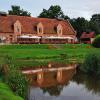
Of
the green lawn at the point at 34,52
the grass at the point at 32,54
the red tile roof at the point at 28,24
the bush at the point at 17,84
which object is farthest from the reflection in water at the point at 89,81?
the red tile roof at the point at 28,24

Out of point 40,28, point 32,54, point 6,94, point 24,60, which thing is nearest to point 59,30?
point 40,28

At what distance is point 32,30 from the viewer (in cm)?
9319

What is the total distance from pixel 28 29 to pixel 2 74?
62.5 metres

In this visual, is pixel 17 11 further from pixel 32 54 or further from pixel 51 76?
pixel 51 76

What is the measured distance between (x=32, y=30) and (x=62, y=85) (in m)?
58.4

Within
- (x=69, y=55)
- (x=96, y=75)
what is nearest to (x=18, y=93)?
(x=96, y=75)

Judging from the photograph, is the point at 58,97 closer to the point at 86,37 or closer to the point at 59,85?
the point at 59,85

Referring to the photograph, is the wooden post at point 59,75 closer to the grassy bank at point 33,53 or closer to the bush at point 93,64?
the bush at point 93,64

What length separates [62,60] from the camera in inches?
2330

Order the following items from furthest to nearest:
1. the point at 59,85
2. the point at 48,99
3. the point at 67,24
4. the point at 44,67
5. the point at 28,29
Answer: the point at 67,24 < the point at 28,29 < the point at 44,67 < the point at 59,85 < the point at 48,99

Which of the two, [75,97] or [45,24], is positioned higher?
[45,24]

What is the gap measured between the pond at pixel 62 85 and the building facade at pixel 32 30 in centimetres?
4104

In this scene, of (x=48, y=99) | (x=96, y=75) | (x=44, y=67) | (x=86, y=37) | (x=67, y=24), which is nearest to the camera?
(x=48, y=99)

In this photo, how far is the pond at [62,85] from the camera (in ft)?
95.8
